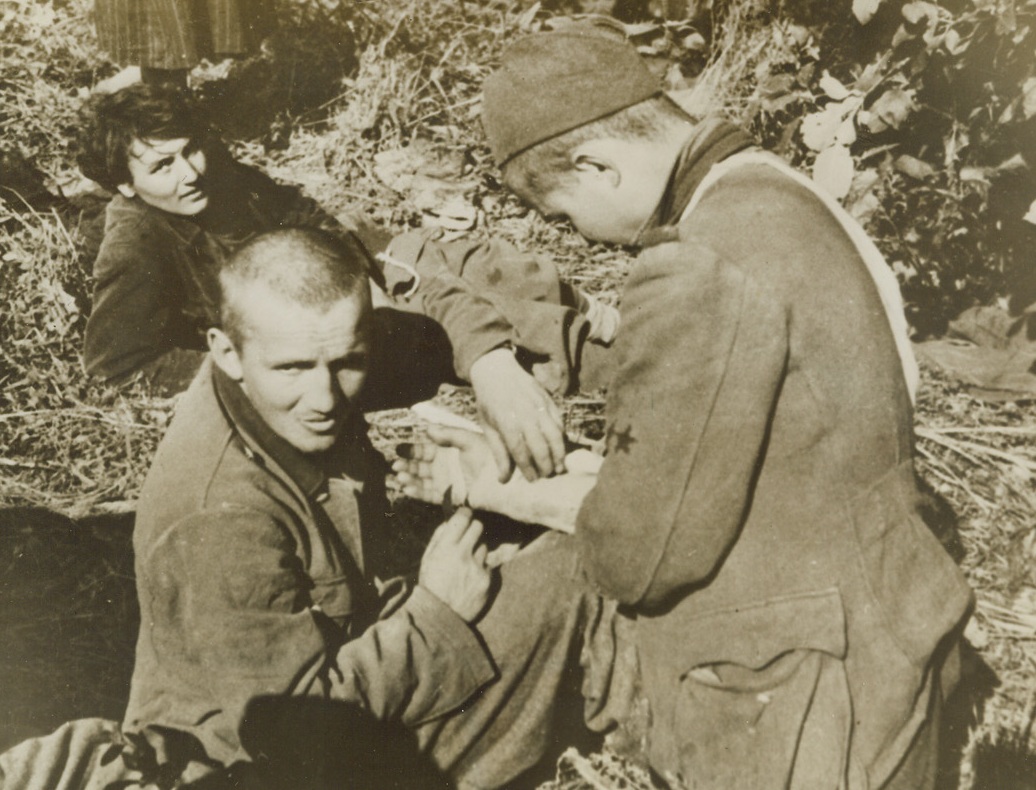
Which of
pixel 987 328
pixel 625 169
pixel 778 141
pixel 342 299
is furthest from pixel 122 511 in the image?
pixel 987 328

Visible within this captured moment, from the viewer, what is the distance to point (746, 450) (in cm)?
175

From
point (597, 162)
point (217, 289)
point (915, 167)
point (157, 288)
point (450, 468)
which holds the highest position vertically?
point (597, 162)

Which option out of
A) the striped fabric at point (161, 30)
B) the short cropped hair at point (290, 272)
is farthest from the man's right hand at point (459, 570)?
the striped fabric at point (161, 30)

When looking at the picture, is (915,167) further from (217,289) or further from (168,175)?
(168,175)

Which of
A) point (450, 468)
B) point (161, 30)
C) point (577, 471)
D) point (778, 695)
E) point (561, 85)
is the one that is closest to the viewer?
point (778, 695)

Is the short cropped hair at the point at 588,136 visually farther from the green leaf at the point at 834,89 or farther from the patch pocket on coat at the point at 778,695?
the green leaf at the point at 834,89

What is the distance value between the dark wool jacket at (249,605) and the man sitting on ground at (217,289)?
540 millimetres

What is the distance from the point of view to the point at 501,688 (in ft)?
7.37

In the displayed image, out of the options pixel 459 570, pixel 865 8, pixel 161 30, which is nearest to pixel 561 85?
pixel 459 570

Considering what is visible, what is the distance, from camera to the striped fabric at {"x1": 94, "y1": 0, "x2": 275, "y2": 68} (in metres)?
4.75

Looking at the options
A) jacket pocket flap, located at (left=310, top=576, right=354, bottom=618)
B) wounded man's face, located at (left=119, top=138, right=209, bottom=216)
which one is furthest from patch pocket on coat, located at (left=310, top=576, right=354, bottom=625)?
wounded man's face, located at (left=119, top=138, right=209, bottom=216)

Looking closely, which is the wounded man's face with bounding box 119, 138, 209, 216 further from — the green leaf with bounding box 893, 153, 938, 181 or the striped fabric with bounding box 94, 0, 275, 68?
the green leaf with bounding box 893, 153, 938, 181

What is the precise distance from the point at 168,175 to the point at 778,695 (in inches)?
138

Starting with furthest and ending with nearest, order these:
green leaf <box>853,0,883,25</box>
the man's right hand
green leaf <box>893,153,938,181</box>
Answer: green leaf <box>893,153,938,181</box> < green leaf <box>853,0,883,25</box> < the man's right hand
